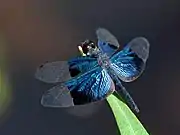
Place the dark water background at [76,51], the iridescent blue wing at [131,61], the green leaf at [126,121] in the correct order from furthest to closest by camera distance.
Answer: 1. the dark water background at [76,51]
2. the iridescent blue wing at [131,61]
3. the green leaf at [126,121]

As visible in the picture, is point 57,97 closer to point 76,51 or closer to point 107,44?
point 107,44

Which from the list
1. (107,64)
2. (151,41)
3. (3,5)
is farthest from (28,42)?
(107,64)

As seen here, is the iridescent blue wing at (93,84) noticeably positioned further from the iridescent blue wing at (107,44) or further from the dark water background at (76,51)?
the dark water background at (76,51)

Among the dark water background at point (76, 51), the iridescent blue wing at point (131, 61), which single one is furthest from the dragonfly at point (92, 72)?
the dark water background at point (76, 51)

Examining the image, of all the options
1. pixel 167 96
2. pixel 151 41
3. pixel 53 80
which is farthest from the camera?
pixel 151 41

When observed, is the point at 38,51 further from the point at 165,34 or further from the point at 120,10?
the point at 165,34

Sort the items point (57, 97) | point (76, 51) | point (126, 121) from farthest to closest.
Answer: point (76, 51) < point (57, 97) < point (126, 121)

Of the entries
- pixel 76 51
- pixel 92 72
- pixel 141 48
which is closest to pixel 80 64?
pixel 92 72
